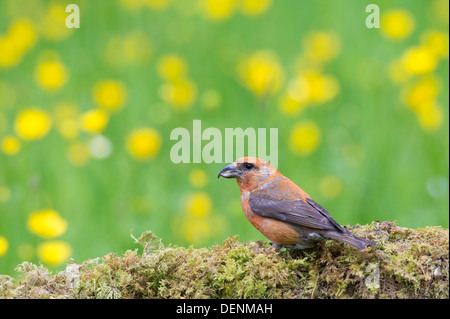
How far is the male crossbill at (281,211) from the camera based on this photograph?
3.89m

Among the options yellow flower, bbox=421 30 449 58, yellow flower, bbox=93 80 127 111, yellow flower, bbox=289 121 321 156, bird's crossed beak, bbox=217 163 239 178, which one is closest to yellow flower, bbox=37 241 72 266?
bird's crossed beak, bbox=217 163 239 178

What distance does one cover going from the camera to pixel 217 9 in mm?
9023

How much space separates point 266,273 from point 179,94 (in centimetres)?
477

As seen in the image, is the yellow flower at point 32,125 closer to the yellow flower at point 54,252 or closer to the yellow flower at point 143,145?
the yellow flower at point 143,145

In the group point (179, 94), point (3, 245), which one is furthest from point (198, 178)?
point (3, 245)

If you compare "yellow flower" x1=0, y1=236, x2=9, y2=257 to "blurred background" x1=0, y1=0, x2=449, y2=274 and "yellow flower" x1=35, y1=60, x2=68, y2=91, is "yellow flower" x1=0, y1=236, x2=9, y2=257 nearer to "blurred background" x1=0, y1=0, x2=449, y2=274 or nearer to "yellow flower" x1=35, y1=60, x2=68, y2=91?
"blurred background" x1=0, y1=0, x2=449, y2=274

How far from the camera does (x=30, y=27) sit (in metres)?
8.91

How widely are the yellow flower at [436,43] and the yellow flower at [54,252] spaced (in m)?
4.93

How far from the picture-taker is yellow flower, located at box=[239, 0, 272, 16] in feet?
29.9

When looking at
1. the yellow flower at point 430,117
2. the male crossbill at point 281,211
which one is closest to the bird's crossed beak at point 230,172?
the male crossbill at point 281,211

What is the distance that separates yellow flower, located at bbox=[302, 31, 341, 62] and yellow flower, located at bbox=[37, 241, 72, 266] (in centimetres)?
438

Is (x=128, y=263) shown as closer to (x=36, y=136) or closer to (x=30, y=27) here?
(x=36, y=136)
